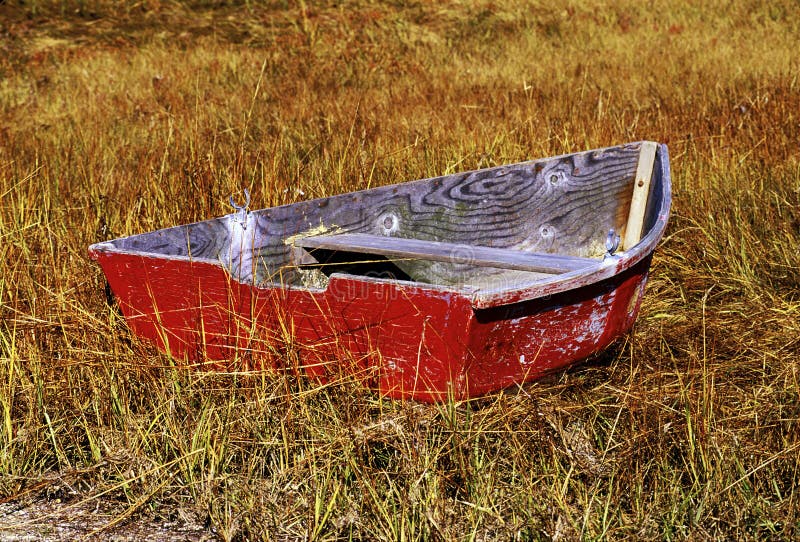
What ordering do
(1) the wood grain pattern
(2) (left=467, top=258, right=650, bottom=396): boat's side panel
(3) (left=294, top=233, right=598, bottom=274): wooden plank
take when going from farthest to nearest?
(1) the wood grain pattern < (3) (left=294, top=233, right=598, bottom=274): wooden plank < (2) (left=467, top=258, right=650, bottom=396): boat's side panel

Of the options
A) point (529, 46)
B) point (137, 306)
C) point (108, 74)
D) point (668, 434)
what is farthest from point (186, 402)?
point (529, 46)

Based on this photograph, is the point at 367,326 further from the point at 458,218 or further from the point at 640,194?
the point at 640,194

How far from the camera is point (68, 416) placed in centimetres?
269

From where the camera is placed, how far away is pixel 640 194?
14.3 feet

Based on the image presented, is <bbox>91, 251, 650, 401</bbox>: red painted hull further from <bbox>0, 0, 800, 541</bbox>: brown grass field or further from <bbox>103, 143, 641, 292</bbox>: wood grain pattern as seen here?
<bbox>103, 143, 641, 292</bbox>: wood grain pattern

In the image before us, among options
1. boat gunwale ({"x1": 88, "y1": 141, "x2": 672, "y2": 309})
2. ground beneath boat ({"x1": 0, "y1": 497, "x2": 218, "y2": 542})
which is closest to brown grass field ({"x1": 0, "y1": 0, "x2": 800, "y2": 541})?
ground beneath boat ({"x1": 0, "y1": 497, "x2": 218, "y2": 542})

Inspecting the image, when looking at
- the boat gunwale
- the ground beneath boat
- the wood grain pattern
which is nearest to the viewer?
the ground beneath boat

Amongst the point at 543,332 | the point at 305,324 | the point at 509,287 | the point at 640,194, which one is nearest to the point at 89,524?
the point at 305,324

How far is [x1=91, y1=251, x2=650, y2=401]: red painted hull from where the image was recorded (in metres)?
2.46

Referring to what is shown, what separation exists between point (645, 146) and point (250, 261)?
2207 millimetres

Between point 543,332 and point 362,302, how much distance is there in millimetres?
608

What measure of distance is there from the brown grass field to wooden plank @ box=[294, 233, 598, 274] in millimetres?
406

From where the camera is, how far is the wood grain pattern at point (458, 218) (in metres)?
3.18

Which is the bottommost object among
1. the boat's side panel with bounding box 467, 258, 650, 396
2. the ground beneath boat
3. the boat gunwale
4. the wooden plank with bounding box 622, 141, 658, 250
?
the wooden plank with bounding box 622, 141, 658, 250
